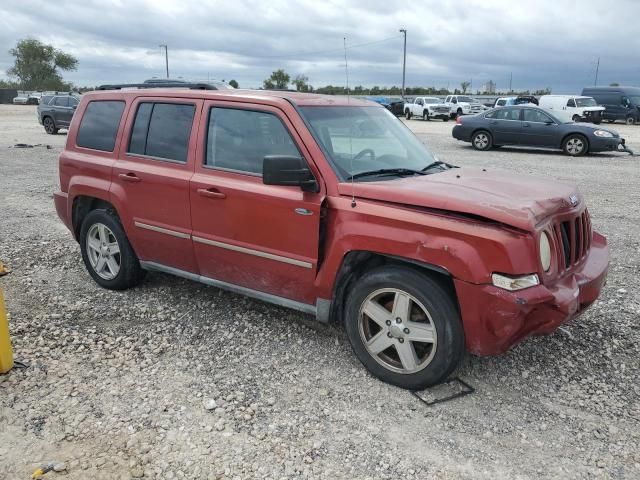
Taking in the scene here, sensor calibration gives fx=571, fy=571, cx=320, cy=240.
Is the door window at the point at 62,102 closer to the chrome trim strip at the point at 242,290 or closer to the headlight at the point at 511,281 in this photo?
the chrome trim strip at the point at 242,290

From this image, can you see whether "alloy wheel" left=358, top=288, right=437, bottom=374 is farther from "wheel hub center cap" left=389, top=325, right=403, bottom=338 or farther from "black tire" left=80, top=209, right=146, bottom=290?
"black tire" left=80, top=209, right=146, bottom=290

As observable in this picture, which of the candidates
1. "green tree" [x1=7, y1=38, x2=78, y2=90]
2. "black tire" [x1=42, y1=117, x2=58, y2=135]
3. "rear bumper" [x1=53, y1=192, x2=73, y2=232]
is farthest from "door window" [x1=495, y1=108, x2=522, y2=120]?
"green tree" [x1=7, y1=38, x2=78, y2=90]

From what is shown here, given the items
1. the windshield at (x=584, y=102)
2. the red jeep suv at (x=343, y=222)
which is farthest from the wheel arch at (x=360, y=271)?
the windshield at (x=584, y=102)

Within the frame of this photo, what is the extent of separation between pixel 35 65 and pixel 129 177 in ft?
342

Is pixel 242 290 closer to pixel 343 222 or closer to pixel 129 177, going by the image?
pixel 343 222

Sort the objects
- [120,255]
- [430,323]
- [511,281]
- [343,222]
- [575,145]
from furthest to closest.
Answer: [575,145], [120,255], [343,222], [430,323], [511,281]

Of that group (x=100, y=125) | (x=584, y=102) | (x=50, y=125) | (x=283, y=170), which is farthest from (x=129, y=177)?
(x=584, y=102)

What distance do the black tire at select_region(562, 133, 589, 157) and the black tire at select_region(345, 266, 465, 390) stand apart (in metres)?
15.0

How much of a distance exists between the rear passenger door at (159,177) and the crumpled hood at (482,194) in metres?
1.43

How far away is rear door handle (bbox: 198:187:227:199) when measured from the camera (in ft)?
13.5

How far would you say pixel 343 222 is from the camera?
142 inches

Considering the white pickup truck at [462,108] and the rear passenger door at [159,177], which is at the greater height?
the white pickup truck at [462,108]

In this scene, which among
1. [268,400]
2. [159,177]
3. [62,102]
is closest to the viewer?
[268,400]

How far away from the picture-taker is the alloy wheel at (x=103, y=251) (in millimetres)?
5160
